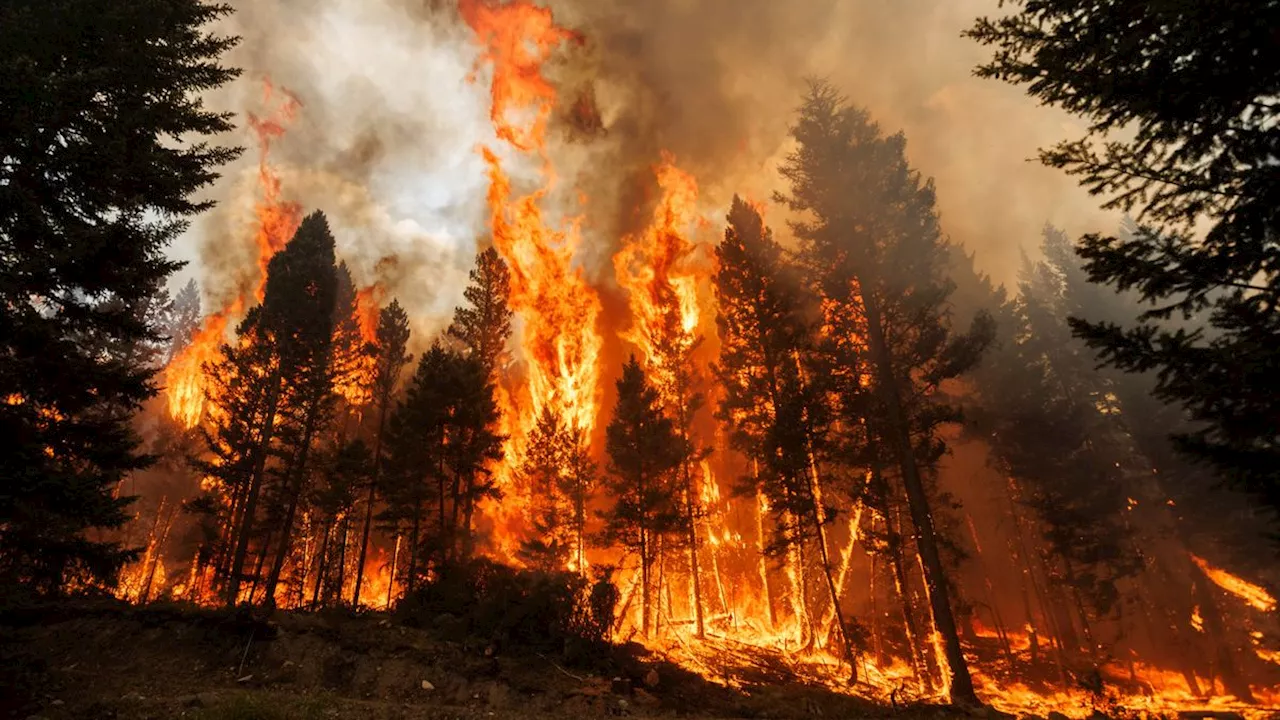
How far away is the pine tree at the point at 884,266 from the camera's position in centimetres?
1678

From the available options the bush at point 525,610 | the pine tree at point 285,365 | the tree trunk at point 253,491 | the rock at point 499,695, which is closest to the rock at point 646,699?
the bush at point 525,610

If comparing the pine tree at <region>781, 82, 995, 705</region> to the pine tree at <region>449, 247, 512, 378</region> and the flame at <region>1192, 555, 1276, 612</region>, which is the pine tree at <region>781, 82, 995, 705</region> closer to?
the pine tree at <region>449, 247, 512, 378</region>

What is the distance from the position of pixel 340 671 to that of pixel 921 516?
16928 mm

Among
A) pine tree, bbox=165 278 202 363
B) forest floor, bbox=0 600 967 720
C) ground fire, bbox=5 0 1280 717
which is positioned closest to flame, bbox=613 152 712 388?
ground fire, bbox=5 0 1280 717

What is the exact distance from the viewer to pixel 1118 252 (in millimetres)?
7840

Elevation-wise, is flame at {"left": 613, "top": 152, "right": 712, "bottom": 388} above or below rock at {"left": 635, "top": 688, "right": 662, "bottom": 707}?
above

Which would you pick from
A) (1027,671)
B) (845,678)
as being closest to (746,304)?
(845,678)

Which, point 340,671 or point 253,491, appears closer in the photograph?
point 340,671

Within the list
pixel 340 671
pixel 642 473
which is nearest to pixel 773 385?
pixel 642 473

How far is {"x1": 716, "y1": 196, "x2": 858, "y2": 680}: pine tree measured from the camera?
19.7 meters

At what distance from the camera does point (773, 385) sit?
2212cm

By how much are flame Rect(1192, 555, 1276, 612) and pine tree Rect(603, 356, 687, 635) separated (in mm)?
33498

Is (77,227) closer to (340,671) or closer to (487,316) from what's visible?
(340,671)

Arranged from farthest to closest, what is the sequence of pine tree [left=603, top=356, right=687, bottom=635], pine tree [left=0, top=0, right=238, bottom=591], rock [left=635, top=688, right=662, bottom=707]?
pine tree [left=603, top=356, right=687, bottom=635] < rock [left=635, top=688, right=662, bottom=707] < pine tree [left=0, top=0, right=238, bottom=591]
